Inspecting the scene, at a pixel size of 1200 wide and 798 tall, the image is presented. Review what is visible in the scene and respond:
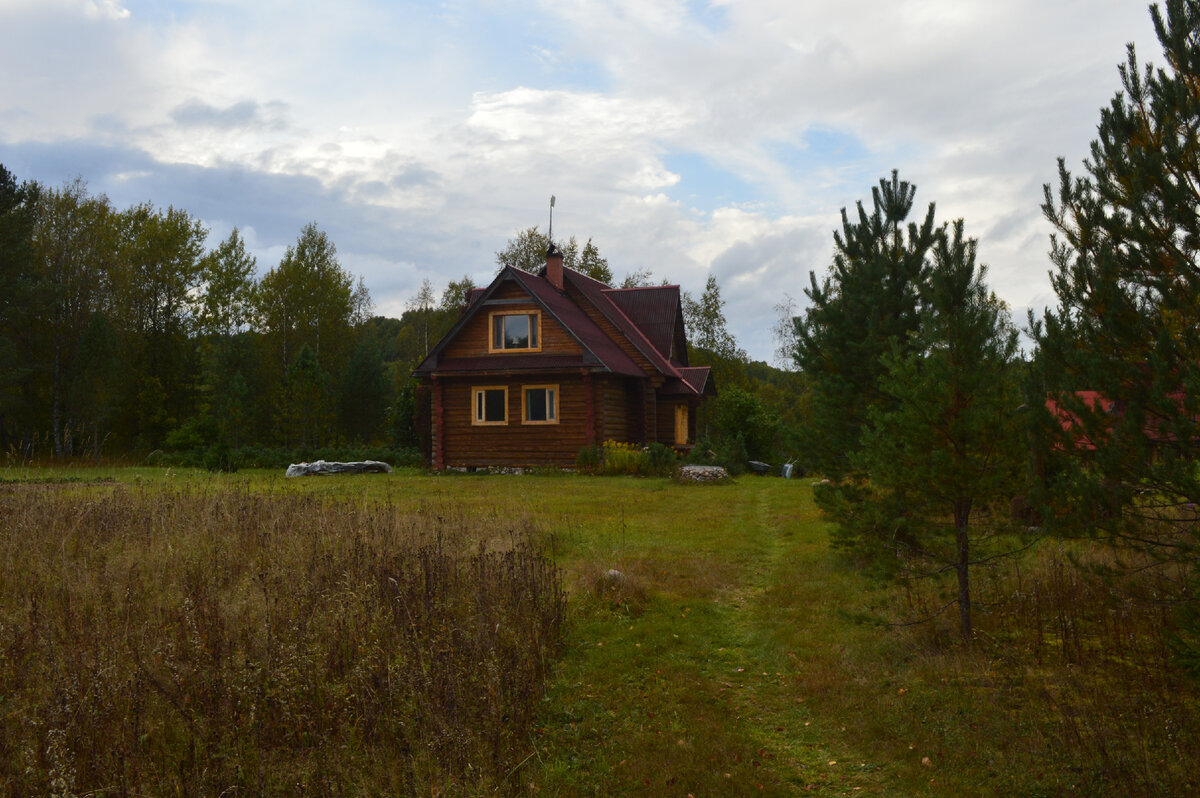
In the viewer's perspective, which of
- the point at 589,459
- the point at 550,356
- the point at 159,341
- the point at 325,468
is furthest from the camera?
the point at 159,341

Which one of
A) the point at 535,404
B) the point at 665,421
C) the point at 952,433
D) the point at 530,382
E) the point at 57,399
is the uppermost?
the point at 57,399

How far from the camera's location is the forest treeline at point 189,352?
2933 centimetres

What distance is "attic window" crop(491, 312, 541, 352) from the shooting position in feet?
83.4

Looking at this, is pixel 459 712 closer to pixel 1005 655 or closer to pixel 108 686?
pixel 108 686

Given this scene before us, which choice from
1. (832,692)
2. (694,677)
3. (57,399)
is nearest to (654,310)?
(57,399)

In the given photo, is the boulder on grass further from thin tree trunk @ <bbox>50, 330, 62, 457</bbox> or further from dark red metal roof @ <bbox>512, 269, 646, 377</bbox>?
thin tree trunk @ <bbox>50, 330, 62, 457</bbox>

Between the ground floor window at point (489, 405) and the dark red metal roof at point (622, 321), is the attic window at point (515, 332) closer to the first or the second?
the ground floor window at point (489, 405)

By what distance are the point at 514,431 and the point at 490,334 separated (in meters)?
3.22

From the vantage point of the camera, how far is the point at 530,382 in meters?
25.4

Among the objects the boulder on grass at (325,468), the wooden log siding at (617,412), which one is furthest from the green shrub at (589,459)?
the boulder on grass at (325,468)

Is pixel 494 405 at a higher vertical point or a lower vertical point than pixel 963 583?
higher

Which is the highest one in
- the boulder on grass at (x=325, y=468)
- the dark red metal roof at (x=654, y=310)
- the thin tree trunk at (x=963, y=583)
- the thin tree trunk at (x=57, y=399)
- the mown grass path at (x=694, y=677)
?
the dark red metal roof at (x=654, y=310)

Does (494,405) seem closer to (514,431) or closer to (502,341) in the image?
(514,431)

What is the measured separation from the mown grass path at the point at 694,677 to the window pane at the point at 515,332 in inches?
573
